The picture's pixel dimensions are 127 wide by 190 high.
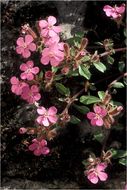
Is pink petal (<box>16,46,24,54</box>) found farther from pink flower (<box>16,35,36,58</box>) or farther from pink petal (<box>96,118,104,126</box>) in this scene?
pink petal (<box>96,118,104,126</box>)

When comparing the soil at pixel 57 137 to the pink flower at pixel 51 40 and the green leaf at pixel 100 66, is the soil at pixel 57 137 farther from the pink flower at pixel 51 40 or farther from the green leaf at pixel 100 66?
the pink flower at pixel 51 40

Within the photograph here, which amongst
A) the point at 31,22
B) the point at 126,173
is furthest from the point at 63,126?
the point at 31,22

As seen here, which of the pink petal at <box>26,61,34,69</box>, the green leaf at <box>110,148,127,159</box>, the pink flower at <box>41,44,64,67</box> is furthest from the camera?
the green leaf at <box>110,148,127,159</box>

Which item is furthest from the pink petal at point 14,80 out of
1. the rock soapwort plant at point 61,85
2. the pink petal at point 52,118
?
the pink petal at point 52,118

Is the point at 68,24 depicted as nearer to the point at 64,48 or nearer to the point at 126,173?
the point at 64,48

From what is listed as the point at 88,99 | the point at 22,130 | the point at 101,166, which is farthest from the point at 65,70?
the point at 101,166

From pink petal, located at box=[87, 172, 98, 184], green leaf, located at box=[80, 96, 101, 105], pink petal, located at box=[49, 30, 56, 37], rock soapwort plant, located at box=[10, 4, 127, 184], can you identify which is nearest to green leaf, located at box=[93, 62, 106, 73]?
rock soapwort plant, located at box=[10, 4, 127, 184]

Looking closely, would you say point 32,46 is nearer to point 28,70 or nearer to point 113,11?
point 28,70
